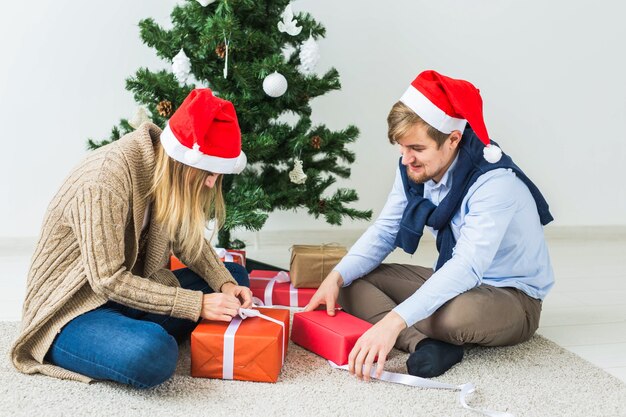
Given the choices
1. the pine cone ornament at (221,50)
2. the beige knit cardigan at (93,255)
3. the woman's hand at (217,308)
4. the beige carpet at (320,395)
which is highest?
the pine cone ornament at (221,50)

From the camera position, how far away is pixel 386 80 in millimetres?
3281

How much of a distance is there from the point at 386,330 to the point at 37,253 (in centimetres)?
86

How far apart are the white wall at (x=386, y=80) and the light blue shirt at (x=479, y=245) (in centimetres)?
125

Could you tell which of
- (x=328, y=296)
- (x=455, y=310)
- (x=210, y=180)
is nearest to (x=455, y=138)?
(x=455, y=310)

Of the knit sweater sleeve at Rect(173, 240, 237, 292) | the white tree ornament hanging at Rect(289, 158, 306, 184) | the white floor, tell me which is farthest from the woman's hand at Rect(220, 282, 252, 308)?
the white floor

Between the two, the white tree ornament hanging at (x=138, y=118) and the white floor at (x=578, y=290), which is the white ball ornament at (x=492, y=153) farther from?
the white tree ornament hanging at (x=138, y=118)

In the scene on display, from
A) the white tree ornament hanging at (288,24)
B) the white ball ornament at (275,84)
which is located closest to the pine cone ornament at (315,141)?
the white ball ornament at (275,84)

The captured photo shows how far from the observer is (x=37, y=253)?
164 centimetres

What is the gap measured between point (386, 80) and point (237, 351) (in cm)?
197

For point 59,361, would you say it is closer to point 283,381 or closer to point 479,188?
point 283,381

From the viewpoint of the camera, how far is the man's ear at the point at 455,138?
182cm

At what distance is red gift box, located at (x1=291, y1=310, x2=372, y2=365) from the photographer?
177 centimetres

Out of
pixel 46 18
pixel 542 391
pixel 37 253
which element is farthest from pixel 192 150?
pixel 46 18

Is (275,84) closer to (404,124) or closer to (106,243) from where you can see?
(404,124)
